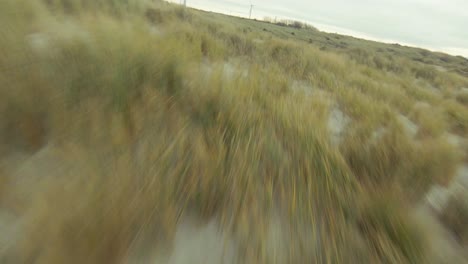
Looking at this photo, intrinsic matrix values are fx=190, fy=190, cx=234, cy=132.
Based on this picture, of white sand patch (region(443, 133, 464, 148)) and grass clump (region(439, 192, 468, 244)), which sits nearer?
grass clump (region(439, 192, 468, 244))

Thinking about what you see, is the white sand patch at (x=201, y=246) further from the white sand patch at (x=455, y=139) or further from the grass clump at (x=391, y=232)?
the white sand patch at (x=455, y=139)

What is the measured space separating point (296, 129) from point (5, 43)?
2.19 m

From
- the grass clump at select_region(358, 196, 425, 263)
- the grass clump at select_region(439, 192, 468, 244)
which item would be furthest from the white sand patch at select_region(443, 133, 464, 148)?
the grass clump at select_region(358, 196, 425, 263)

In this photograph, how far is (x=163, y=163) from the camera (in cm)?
98

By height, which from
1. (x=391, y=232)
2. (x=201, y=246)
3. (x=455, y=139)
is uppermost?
(x=455, y=139)

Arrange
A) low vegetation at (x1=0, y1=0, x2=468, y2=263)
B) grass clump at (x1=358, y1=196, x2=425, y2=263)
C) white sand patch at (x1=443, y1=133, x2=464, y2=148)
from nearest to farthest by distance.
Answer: low vegetation at (x1=0, y1=0, x2=468, y2=263) < grass clump at (x1=358, y1=196, x2=425, y2=263) < white sand patch at (x1=443, y1=133, x2=464, y2=148)

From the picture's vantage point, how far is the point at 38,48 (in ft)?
4.70

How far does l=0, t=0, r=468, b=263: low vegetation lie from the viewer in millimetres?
726

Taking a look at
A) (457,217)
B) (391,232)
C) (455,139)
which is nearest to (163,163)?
(391,232)

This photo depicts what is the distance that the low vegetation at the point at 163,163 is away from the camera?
73cm

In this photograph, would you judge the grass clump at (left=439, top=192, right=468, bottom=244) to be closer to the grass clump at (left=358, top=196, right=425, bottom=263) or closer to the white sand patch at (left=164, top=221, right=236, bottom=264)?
the grass clump at (left=358, top=196, right=425, bottom=263)

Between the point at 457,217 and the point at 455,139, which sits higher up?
the point at 455,139

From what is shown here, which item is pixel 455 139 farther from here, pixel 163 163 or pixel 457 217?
pixel 163 163

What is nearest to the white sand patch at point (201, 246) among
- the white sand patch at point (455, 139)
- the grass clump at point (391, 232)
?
the grass clump at point (391, 232)
